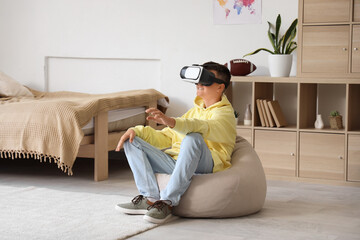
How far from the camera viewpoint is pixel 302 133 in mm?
4098

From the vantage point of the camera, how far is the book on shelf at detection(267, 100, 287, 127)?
4188 millimetres

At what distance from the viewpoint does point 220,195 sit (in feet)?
9.61

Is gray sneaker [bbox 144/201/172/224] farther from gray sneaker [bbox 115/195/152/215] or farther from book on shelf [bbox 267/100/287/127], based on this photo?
book on shelf [bbox 267/100/287/127]

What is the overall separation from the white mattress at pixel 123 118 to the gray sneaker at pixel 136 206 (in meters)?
1.08

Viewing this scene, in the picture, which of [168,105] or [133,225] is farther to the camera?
[168,105]

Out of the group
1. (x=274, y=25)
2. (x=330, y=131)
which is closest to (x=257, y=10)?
(x=274, y=25)

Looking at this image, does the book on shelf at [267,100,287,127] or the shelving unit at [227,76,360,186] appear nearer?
the shelving unit at [227,76,360,186]

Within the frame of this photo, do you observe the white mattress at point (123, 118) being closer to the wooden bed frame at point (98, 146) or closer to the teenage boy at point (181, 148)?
the wooden bed frame at point (98, 146)

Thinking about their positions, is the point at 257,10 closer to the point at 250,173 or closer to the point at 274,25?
the point at 274,25

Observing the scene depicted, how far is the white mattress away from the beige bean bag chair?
1231 mm

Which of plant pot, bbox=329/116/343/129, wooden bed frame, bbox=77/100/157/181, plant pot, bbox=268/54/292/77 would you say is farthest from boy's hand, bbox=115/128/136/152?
plant pot, bbox=329/116/343/129

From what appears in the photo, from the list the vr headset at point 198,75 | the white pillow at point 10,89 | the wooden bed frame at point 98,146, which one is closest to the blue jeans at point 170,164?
the vr headset at point 198,75

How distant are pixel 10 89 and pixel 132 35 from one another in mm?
1079

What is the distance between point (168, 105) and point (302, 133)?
1.22 metres
